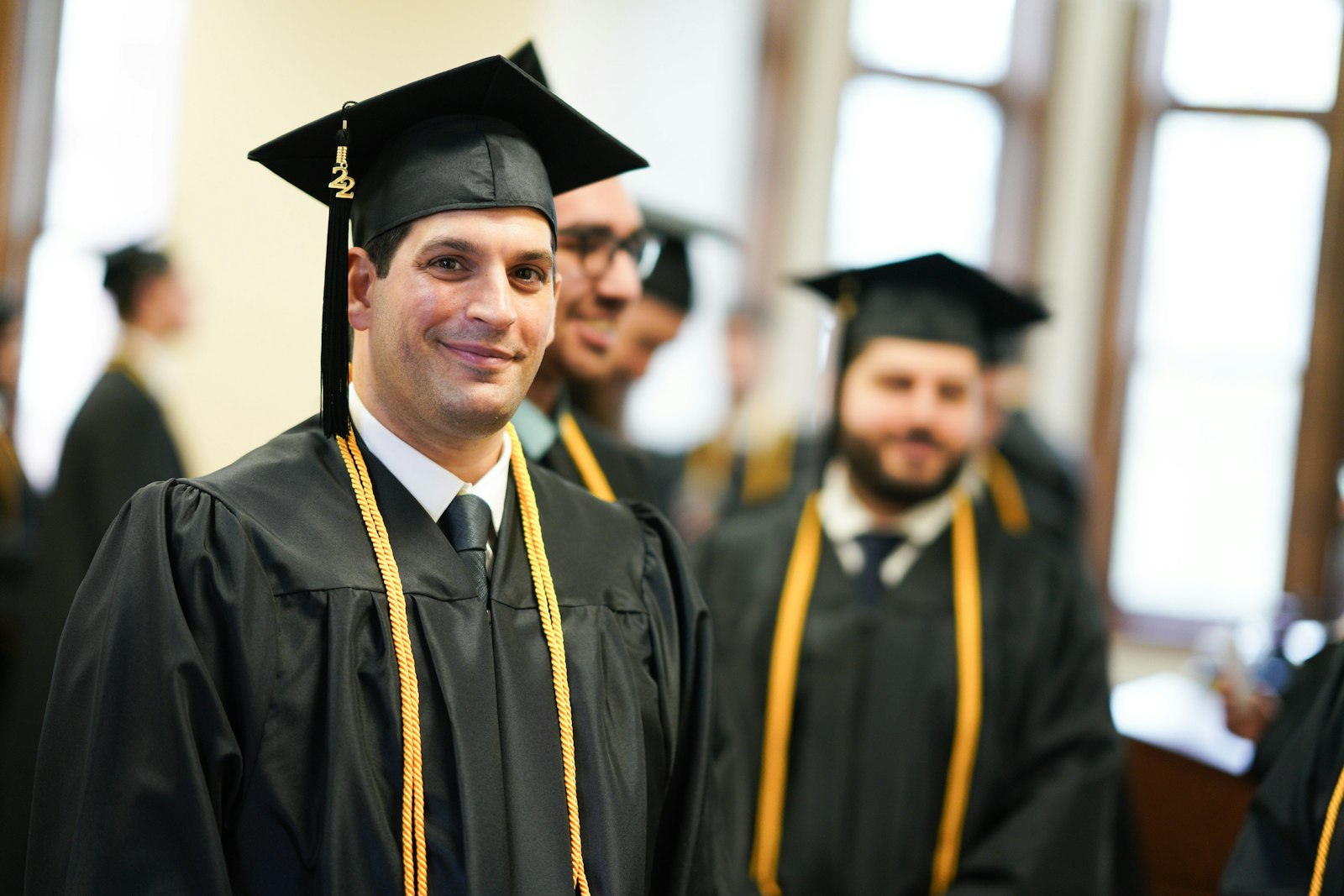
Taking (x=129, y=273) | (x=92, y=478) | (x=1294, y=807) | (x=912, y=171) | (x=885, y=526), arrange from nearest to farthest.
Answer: (x=1294, y=807) → (x=885, y=526) → (x=92, y=478) → (x=129, y=273) → (x=912, y=171)

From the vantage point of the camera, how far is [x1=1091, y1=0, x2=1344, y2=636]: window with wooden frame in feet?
24.6

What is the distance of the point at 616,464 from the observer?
2.81 meters

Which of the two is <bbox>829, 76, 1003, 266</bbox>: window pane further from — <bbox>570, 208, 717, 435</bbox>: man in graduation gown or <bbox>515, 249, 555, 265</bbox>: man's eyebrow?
<bbox>515, 249, 555, 265</bbox>: man's eyebrow

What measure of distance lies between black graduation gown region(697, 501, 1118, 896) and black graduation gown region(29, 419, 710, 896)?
1058mm

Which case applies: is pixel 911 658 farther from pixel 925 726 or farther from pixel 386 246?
pixel 386 246

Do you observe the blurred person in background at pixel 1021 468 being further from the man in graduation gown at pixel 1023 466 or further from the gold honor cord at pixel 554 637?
the gold honor cord at pixel 554 637

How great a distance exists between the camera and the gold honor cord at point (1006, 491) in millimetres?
4915

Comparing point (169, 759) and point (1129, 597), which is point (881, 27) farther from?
point (169, 759)

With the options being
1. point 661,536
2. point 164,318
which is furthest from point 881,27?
point 661,536

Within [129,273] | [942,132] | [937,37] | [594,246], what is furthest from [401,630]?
[937,37]

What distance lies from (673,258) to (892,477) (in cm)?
103

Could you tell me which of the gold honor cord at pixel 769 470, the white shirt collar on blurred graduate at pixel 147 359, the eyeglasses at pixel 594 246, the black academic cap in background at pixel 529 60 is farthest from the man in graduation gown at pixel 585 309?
the gold honor cord at pixel 769 470

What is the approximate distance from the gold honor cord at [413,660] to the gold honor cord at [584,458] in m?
0.62

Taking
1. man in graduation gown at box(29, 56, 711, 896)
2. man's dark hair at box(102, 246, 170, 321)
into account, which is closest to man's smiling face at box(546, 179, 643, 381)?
man in graduation gown at box(29, 56, 711, 896)
